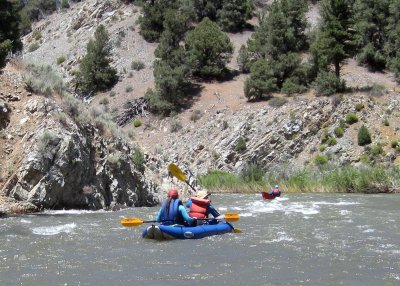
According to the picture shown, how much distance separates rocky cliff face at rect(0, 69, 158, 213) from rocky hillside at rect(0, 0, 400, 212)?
0.11ft

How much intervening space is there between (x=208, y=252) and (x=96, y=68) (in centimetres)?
4282

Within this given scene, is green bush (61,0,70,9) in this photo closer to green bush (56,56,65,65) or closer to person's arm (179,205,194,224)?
green bush (56,56,65,65)

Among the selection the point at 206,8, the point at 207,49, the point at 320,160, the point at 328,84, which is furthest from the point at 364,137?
the point at 206,8

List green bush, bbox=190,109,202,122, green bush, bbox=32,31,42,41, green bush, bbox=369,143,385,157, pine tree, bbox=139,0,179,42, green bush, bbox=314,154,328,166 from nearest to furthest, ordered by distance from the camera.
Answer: green bush, bbox=369,143,385,157 < green bush, bbox=314,154,328,166 < green bush, bbox=190,109,202,122 < pine tree, bbox=139,0,179,42 < green bush, bbox=32,31,42,41

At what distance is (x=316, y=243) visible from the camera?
12906 millimetres

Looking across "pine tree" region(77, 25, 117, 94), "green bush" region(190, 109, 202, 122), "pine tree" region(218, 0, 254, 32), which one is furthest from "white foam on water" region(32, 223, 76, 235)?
"pine tree" region(218, 0, 254, 32)

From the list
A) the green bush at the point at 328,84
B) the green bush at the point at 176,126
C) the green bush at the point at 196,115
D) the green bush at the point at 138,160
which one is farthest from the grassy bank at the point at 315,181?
the green bush at the point at 196,115

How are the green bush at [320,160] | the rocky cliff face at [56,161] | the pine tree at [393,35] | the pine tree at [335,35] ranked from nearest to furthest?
the rocky cliff face at [56,161] → the green bush at [320,160] → the pine tree at [335,35] → the pine tree at [393,35]

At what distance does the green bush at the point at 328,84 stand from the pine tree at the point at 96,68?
19679 mm

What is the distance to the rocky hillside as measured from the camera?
18109mm

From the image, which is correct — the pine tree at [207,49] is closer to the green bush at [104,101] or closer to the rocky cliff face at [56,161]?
the green bush at [104,101]

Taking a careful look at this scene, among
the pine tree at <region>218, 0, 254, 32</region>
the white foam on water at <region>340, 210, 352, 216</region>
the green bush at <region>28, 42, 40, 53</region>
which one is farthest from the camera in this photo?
the green bush at <region>28, 42, 40, 53</region>

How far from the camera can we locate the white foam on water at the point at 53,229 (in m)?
13.7

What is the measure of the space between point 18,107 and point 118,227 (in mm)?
6395
